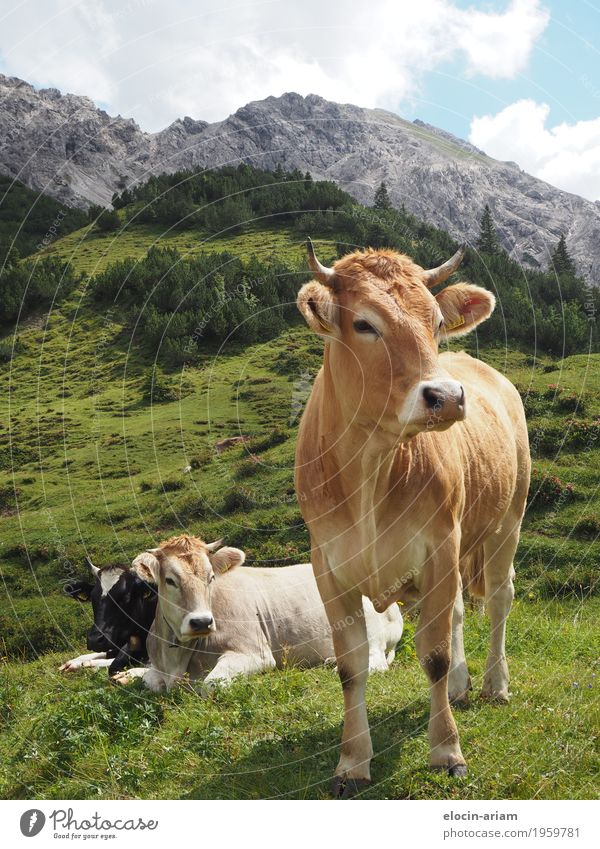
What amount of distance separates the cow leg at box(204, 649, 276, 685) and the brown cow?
13.4 ft

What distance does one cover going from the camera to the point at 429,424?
220 inches

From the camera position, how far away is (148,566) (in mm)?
11641

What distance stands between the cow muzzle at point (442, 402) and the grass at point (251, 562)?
2998 mm

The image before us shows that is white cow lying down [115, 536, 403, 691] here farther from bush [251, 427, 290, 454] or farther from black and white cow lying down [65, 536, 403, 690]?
bush [251, 427, 290, 454]

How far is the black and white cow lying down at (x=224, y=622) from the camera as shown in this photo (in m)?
11.3

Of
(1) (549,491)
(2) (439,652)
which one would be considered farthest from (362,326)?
(1) (549,491)

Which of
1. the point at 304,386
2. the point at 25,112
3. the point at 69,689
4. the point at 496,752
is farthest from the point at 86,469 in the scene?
the point at 25,112

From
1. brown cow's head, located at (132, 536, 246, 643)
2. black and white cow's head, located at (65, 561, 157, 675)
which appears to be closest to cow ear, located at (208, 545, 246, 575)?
brown cow's head, located at (132, 536, 246, 643)

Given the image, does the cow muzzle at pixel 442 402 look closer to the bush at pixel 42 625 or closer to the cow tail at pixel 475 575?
the cow tail at pixel 475 575

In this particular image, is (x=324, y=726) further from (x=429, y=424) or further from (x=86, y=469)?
(x=86, y=469)

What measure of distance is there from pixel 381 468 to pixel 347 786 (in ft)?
8.38

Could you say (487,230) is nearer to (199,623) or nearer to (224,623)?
(224,623)

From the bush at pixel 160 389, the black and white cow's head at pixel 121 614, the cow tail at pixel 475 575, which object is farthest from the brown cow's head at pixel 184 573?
the bush at pixel 160 389

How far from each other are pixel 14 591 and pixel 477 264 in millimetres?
32896
